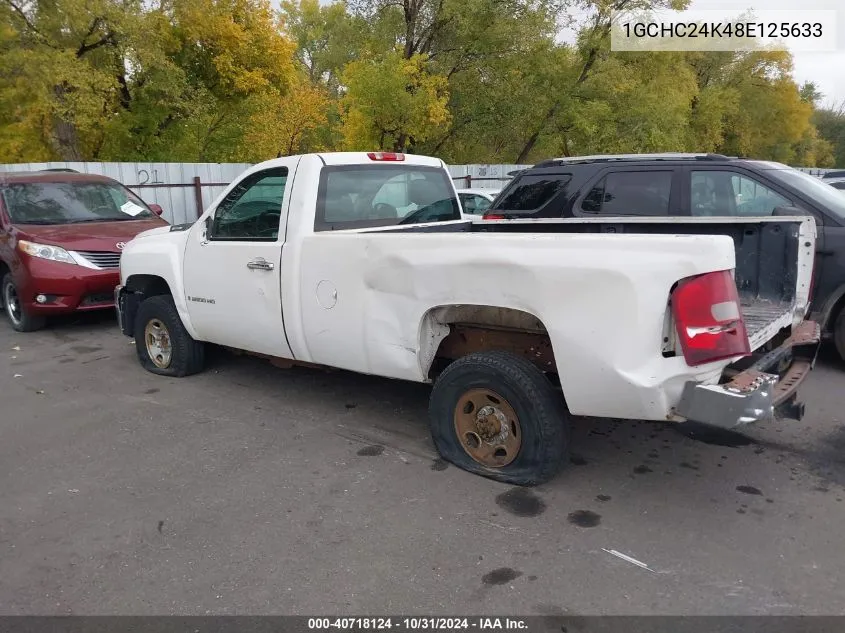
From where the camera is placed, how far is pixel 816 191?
611 cm

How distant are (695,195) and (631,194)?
1.88 feet

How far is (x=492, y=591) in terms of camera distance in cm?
293

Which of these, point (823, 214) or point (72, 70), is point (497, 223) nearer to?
point (823, 214)

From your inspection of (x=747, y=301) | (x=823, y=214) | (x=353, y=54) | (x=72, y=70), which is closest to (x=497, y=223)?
(x=747, y=301)

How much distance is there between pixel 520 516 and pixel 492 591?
2.20 ft

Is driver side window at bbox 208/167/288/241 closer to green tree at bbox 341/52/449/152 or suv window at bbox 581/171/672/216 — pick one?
suv window at bbox 581/171/672/216

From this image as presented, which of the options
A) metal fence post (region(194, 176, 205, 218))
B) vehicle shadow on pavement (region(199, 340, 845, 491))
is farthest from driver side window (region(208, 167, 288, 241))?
metal fence post (region(194, 176, 205, 218))

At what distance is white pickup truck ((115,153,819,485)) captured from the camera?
3.13 meters

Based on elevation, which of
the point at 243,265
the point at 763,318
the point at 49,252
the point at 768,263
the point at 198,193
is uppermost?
the point at 198,193

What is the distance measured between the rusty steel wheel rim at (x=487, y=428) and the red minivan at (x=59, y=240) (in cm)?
564

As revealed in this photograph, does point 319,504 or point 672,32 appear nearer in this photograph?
point 319,504

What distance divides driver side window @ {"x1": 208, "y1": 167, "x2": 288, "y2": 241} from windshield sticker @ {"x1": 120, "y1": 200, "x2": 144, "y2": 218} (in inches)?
172

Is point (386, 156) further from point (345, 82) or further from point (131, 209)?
point (345, 82)
